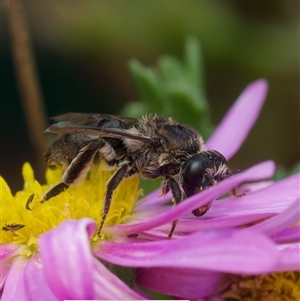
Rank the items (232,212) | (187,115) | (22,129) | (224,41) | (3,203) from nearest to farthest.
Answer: (232,212), (3,203), (187,115), (224,41), (22,129)

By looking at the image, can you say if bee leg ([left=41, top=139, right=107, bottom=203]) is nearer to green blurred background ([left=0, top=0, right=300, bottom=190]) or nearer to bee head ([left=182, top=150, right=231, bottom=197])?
bee head ([left=182, top=150, right=231, bottom=197])

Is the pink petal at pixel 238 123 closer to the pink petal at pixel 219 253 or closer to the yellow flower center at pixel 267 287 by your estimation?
the yellow flower center at pixel 267 287

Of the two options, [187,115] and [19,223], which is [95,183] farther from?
[187,115]

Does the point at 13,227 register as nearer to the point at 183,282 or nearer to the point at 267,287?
the point at 183,282

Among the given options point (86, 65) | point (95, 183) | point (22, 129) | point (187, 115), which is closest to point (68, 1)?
point (86, 65)

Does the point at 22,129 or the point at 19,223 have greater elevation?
the point at 19,223

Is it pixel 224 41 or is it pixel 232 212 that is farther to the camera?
pixel 224 41

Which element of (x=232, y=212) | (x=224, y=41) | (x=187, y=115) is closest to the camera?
(x=232, y=212)
